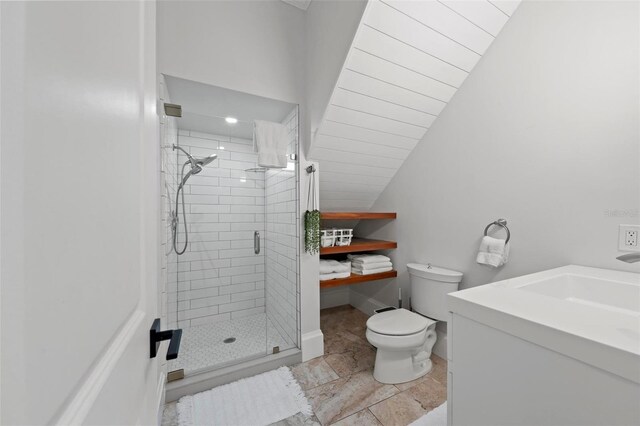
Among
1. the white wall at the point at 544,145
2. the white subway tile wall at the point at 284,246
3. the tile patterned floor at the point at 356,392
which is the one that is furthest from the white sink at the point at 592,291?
the white subway tile wall at the point at 284,246

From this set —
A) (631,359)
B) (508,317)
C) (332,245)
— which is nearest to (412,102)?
(332,245)

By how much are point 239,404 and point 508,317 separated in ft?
5.26

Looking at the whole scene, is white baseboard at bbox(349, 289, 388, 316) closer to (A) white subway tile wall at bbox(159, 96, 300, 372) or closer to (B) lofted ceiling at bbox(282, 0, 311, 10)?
(A) white subway tile wall at bbox(159, 96, 300, 372)

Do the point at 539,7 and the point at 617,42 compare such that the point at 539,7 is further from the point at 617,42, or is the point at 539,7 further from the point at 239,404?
the point at 239,404

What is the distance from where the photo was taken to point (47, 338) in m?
0.23

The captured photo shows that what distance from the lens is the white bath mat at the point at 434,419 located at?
1431 mm

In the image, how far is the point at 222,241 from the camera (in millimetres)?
2439

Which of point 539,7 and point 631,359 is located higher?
point 539,7

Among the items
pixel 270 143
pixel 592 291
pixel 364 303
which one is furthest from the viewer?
pixel 364 303

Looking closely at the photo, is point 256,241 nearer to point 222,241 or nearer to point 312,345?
point 222,241

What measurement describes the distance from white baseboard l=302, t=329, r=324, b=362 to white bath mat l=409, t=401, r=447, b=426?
0.85m

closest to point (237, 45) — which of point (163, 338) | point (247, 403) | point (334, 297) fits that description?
point (163, 338)

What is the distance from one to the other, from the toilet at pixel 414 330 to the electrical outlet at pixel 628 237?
852 millimetres

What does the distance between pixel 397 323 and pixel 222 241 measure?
5.53ft
